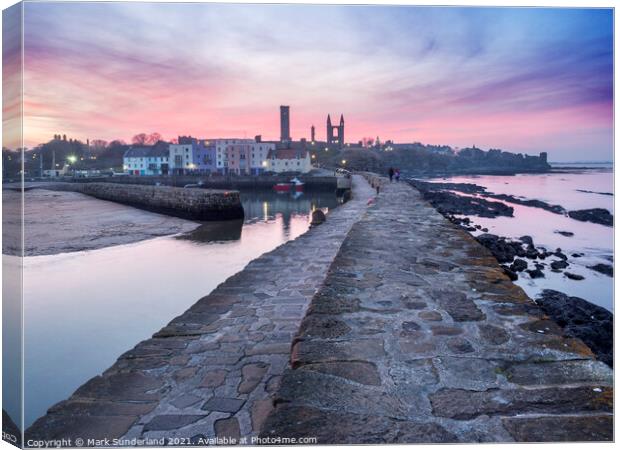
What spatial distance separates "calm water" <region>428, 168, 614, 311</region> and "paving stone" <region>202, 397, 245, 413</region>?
136 inches

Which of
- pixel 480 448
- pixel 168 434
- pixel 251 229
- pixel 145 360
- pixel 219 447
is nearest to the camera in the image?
pixel 480 448

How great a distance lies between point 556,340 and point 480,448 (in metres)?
1.28

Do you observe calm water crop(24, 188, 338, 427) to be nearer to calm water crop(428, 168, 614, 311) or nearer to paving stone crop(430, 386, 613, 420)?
paving stone crop(430, 386, 613, 420)

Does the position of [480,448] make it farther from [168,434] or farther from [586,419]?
[168,434]

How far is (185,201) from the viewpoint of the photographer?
26.0 metres

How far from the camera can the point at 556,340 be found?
114 inches

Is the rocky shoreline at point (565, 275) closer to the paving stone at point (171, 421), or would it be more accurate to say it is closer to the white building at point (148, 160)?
the paving stone at point (171, 421)

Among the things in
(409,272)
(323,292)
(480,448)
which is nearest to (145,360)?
(323,292)

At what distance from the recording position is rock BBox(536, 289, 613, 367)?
636 centimetres

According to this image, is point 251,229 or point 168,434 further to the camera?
point 251,229

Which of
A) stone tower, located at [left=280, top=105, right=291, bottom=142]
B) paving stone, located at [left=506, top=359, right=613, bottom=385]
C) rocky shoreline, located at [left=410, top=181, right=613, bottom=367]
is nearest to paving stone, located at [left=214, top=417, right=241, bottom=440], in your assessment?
paving stone, located at [left=506, top=359, right=613, bottom=385]

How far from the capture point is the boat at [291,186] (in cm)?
5328

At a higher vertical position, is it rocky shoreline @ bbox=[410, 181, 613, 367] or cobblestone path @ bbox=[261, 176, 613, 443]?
cobblestone path @ bbox=[261, 176, 613, 443]

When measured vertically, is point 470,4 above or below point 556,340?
above
